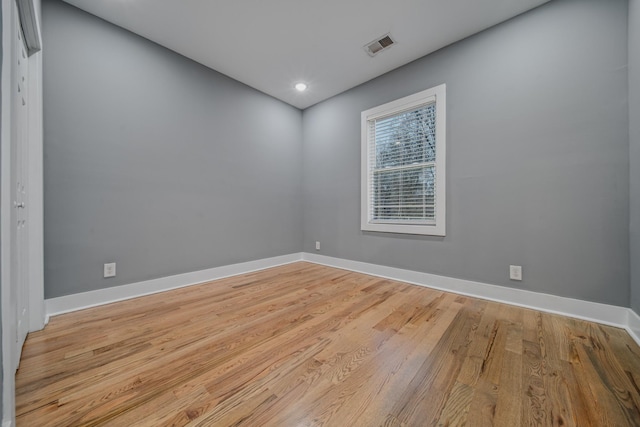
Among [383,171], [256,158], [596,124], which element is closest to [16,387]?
[256,158]

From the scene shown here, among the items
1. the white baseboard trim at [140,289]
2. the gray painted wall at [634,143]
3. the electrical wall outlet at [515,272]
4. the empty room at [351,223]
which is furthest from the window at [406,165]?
the white baseboard trim at [140,289]

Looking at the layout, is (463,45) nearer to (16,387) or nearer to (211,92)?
(211,92)

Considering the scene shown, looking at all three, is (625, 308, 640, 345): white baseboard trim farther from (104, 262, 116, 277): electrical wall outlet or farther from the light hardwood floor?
(104, 262, 116, 277): electrical wall outlet

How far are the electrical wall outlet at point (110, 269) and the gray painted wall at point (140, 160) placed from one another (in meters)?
0.04

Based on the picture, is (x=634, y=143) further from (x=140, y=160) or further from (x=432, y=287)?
(x=140, y=160)

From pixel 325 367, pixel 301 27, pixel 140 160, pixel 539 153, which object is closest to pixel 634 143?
pixel 539 153

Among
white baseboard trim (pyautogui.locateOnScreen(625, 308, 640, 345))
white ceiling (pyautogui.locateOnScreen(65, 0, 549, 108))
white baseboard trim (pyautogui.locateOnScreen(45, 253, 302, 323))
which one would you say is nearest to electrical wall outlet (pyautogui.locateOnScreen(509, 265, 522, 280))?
white baseboard trim (pyautogui.locateOnScreen(625, 308, 640, 345))

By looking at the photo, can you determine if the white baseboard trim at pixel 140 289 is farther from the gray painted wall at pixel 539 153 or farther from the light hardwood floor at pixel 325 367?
the gray painted wall at pixel 539 153

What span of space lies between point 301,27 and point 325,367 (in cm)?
279

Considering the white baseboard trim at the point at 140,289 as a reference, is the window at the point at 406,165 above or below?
above

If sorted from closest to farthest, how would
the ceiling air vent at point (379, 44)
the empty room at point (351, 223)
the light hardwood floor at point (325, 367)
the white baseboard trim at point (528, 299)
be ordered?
the light hardwood floor at point (325, 367), the empty room at point (351, 223), the white baseboard trim at point (528, 299), the ceiling air vent at point (379, 44)

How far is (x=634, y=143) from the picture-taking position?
1.64 meters

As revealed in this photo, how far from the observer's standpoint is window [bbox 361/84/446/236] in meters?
2.57

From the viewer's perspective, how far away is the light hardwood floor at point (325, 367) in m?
0.99
